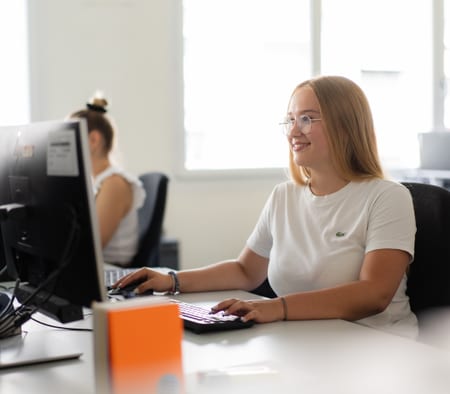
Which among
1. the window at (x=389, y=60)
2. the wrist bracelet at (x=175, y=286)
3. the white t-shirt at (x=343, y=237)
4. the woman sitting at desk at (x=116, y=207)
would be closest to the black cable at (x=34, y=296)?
the wrist bracelet at (x=175, y=286)

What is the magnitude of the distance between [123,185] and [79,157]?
1857 millimetres

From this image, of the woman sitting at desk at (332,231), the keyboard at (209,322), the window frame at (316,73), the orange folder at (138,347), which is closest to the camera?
the orange folder at (138,347)

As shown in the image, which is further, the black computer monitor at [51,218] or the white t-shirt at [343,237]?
the white t-shirt at [343,237]

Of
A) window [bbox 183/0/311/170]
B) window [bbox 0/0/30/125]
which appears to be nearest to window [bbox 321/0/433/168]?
window [bbox 183/0/311/170]

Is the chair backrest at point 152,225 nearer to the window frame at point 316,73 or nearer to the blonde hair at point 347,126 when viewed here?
the blonde hair at point 347,126

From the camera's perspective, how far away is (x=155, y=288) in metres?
1.88

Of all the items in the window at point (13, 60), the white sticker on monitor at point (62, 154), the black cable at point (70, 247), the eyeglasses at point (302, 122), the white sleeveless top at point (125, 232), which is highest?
the window at point (13, 60)

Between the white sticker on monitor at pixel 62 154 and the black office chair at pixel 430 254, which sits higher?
the white sticker on monitor at pixel 62 154

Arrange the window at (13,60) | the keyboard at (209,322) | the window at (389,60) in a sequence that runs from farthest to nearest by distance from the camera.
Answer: the window at (389,60), the window at (13,60), the keyboard at (209,322)

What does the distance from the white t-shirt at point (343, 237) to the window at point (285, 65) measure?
2612mm

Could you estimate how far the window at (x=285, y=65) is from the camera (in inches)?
180

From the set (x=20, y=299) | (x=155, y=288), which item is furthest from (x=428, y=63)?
(x=20, y=299)

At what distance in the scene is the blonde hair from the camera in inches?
73.9

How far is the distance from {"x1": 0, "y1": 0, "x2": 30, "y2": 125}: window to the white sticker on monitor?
2.96 meters
